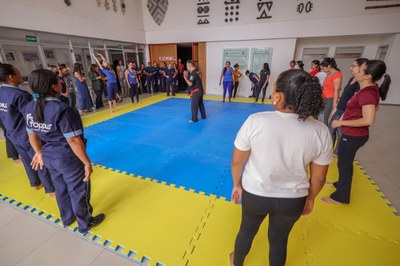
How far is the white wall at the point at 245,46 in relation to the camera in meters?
8.82

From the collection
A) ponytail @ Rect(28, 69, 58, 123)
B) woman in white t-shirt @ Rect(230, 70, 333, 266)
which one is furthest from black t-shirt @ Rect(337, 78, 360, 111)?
ponytail @ Rect(28, 69, 58, 123)

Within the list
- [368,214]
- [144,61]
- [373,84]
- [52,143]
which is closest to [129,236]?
[52,143]

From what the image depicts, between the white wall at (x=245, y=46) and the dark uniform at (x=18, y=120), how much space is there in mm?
9080

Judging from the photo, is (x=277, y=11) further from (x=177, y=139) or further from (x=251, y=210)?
(x=251, y=210)

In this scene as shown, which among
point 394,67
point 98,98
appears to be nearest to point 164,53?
point 98,98

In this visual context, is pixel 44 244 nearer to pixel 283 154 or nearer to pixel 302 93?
pixel 283 154

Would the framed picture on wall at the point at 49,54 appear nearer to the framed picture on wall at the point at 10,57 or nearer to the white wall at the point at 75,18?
the white wall at the point at 75,18

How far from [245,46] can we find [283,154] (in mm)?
9595

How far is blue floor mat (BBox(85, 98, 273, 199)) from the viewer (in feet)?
10.0

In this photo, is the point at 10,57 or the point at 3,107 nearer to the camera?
the point at 3,107

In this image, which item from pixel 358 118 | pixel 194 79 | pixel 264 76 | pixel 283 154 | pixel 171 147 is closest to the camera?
pixel 283 154

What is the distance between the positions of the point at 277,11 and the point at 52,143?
9.96 m

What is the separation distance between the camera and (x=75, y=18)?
7047 mm

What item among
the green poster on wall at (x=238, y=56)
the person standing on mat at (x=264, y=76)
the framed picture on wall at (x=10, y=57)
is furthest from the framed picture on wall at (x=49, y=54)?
the person standing on mat at (x=264, y=76)
